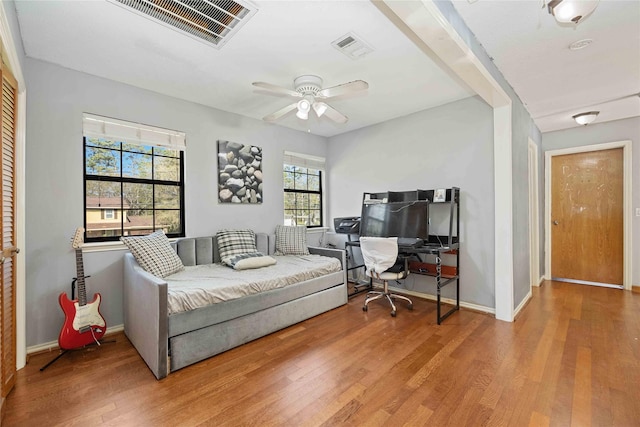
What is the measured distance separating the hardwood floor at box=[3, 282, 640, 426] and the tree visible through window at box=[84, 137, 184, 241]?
1.16 m

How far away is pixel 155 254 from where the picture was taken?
103 inches

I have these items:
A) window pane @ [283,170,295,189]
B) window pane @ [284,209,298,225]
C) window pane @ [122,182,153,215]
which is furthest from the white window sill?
window pane @ [283,170,295,189]

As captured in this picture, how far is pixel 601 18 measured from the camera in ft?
6.29

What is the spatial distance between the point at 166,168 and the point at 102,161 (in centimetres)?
60

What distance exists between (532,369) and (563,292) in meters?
2.64

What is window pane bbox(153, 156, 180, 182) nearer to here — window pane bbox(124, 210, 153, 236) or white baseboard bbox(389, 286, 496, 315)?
window pane bbox(124, 210, 153, 236)

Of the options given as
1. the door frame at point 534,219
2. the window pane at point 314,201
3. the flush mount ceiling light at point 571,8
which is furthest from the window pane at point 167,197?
the door frame at point 534,219

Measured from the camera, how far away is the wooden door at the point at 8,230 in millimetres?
1778

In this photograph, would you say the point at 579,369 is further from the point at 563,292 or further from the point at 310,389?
the point at 563,292

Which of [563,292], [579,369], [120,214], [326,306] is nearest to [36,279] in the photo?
[120,214]

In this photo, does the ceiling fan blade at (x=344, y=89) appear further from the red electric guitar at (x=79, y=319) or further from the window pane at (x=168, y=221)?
the red electric guitar at (x=79, y=319)

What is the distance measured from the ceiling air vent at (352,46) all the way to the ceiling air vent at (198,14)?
686 millimetres

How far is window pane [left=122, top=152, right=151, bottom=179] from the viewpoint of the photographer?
298 cm

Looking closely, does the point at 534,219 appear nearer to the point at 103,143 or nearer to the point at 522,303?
the point at 522,303
